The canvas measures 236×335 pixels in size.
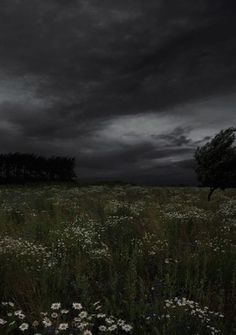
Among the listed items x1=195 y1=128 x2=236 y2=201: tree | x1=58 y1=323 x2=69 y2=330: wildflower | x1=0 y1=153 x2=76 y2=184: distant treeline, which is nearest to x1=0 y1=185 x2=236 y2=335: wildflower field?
x1=58 y1=323 x2=69 y2=330: wildflower

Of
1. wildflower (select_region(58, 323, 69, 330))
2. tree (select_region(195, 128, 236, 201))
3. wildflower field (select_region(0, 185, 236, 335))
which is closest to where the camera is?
wildflower (select_region(58, 323, 69, 330))

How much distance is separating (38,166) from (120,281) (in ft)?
281

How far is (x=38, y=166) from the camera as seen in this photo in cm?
9081

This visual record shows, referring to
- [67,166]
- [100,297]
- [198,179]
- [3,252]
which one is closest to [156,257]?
[100,297]

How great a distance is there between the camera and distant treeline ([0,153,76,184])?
87750 mm

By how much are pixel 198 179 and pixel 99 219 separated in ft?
52.8

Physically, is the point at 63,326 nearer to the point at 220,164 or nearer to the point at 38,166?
the point at 220,164

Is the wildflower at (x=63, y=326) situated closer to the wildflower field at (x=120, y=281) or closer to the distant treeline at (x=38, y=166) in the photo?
the wildflower field at (x=120, y=281)

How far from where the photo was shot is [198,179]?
27922 millimetres

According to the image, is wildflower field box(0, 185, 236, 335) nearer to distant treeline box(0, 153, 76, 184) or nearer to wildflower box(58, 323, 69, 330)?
wildflower box(58, 323, 69, 330)

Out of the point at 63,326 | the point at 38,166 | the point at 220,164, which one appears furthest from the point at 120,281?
the point at 38,166

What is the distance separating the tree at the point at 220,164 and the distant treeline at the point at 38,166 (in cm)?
6110

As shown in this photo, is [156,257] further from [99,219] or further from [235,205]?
[235,205]

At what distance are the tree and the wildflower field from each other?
47.2 ft
